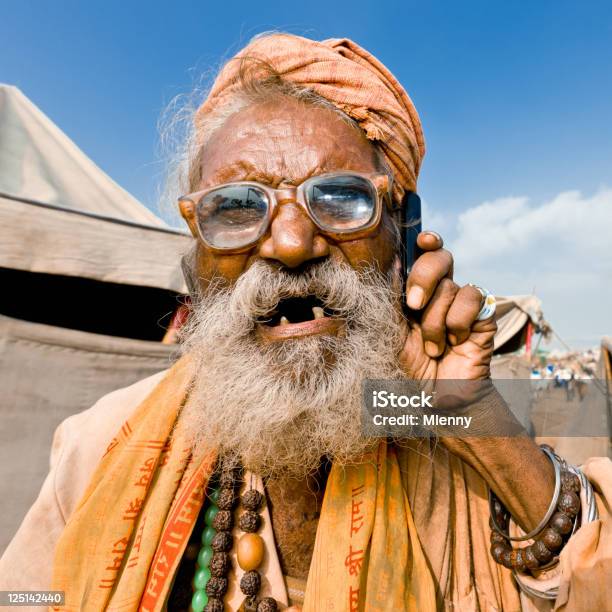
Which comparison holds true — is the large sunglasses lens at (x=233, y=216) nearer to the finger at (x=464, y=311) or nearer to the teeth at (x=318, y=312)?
the teeth at (x=318, y=312)

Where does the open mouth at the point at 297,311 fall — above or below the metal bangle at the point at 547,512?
above

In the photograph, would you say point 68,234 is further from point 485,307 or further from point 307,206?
point 485,307

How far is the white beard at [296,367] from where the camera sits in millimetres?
1211

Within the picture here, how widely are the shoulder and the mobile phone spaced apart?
103cm

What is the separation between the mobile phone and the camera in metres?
1.46

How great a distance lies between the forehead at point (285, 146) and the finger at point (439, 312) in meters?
0.49

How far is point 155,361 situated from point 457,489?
2.57m

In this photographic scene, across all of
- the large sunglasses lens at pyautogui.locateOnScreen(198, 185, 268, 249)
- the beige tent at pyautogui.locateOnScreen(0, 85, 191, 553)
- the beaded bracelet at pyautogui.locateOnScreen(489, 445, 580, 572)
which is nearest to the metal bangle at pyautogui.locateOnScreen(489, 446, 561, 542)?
the beaded bracelet at pyautogui.locateOnScreen(489, 445, 580, 572)

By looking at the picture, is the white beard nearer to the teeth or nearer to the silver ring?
the teeth

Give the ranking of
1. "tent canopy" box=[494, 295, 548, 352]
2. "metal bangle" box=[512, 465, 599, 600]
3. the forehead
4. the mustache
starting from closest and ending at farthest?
"metal bangle" box=[512, 465, 599, 600]
the mustache
the forehead
"tent canopy" box=[494, 295, 548, 352]

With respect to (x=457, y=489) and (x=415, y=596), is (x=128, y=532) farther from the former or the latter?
(x=457, y=489)

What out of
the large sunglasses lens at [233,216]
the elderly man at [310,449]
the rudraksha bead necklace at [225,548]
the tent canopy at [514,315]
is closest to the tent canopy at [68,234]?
the elderly man at [310,449]

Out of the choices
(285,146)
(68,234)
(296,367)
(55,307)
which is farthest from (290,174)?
(55,307)

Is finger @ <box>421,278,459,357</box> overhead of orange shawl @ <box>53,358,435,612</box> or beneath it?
Answer: overhead
